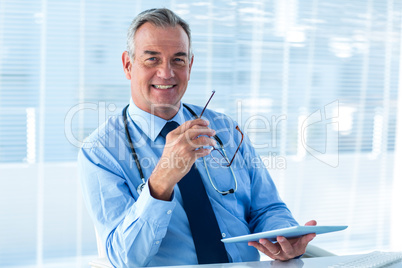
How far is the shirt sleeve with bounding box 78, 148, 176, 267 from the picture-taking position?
4.06 ft

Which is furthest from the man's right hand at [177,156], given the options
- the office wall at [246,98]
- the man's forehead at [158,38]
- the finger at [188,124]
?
the office wall at [246,98]

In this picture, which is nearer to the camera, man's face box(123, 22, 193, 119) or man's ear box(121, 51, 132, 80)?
man's face box(123, 22, 193, 119)

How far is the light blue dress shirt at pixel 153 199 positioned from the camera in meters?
1.25

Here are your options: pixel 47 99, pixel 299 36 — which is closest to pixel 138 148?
pixel 47 99

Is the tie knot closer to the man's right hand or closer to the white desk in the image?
the man's right hand

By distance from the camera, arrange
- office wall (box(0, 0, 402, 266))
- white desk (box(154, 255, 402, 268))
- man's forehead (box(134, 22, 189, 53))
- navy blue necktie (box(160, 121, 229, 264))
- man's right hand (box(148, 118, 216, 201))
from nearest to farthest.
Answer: white desk (box(154, 255, 402, 268))
man's right hand (box(148, 118, 216, 201))
navy blue necktie (box(160, 121, 229, 264))
man's forehead (box(134, 22, 189, 53))
office wall (box(0, 0, 402, 266))

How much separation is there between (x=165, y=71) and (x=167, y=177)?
19.7 inches

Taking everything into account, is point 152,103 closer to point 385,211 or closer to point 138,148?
point 138,148

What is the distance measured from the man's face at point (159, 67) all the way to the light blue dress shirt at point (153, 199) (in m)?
0.06

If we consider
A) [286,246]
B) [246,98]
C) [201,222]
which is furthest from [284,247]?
[246,98]

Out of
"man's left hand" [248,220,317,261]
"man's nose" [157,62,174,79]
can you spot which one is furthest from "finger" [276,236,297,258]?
"man's nose" [157,62,174,79]

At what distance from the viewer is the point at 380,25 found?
10.8 ft

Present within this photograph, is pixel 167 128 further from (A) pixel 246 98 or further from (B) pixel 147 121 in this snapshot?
(A) pixel 246 98

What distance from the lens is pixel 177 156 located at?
1.21m
